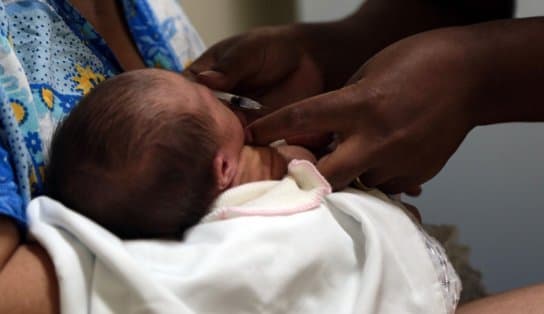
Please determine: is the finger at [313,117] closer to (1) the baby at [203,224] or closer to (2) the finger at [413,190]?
(1) the baby at [203,224]

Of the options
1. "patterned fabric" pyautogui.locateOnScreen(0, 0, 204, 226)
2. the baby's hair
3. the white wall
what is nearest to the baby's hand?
the baby's hair

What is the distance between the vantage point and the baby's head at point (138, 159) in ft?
2.07

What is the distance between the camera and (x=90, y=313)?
557 millimetres

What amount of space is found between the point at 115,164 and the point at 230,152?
0.42 ft

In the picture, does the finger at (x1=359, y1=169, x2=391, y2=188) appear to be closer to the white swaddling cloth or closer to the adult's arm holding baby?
the white swaddling cloth

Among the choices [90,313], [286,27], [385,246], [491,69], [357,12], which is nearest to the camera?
[90,313]

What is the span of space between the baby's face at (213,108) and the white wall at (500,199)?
92 cm

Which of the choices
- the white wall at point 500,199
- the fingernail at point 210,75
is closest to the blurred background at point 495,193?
the white wall at point 500,199

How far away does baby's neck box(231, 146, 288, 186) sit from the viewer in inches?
28.6

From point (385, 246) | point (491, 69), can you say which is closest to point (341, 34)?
point (491, 69)

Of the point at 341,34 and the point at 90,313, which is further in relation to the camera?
the point at 341,34

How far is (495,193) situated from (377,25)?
63 cm

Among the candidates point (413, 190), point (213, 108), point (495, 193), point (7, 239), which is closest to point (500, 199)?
point (495, 193)

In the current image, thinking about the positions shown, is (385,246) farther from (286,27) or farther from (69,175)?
(286,27)
